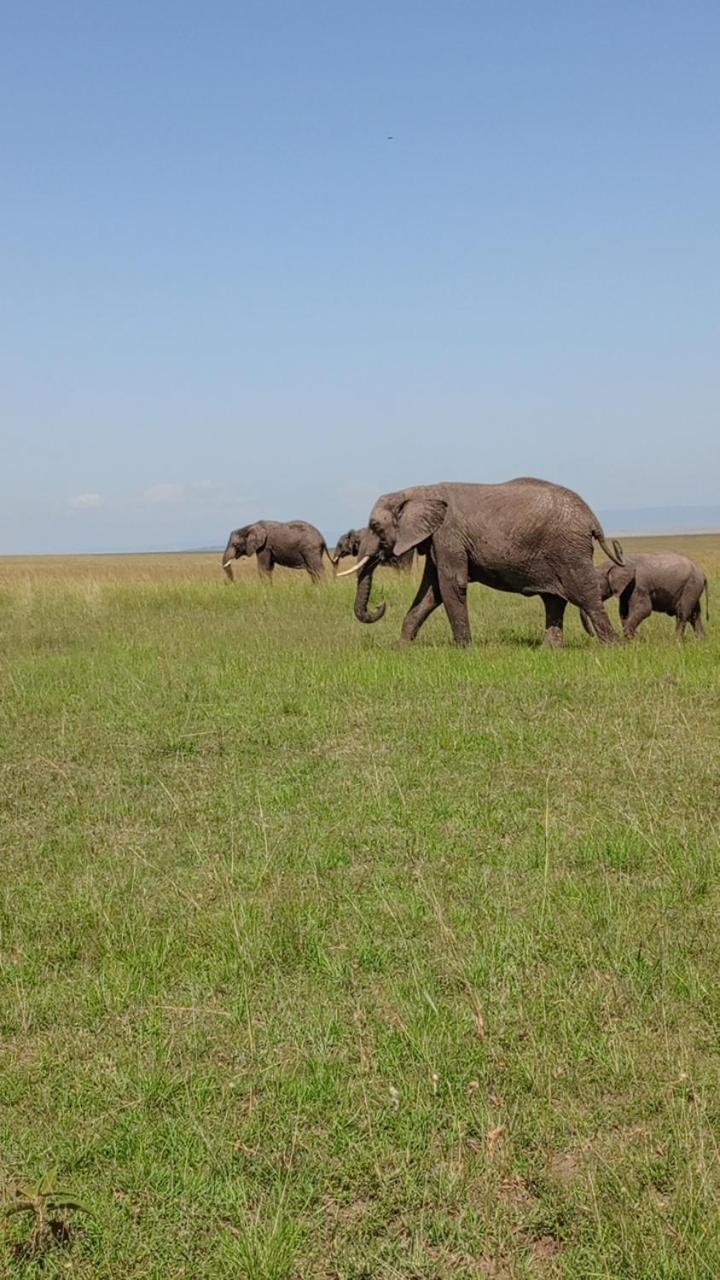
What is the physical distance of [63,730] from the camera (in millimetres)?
7945

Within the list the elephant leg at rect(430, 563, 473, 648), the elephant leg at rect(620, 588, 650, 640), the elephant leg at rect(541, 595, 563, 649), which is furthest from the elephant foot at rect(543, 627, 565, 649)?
the elephant leg at rect(620, 588, 650, 640)

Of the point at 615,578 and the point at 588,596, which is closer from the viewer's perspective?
the point at 588,596

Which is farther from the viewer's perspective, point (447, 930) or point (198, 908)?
point (198, 908)

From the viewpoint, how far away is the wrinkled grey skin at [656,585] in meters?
13.4

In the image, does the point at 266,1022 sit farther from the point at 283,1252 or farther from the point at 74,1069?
the point at 283,1252

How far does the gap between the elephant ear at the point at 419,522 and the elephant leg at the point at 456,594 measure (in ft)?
1.49

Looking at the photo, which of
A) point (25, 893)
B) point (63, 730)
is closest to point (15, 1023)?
point (25, 893)

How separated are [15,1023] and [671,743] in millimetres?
4964

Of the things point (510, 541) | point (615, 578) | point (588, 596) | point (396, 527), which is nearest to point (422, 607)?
point (396, 527)

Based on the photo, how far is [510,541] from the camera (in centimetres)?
1140

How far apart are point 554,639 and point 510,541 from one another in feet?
4.30

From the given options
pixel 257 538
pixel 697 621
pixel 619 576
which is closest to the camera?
pixel 619 576

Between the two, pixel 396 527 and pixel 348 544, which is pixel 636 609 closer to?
pixel 396 527

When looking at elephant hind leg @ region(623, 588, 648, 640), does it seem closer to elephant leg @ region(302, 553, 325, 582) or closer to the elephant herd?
the elephant herd
